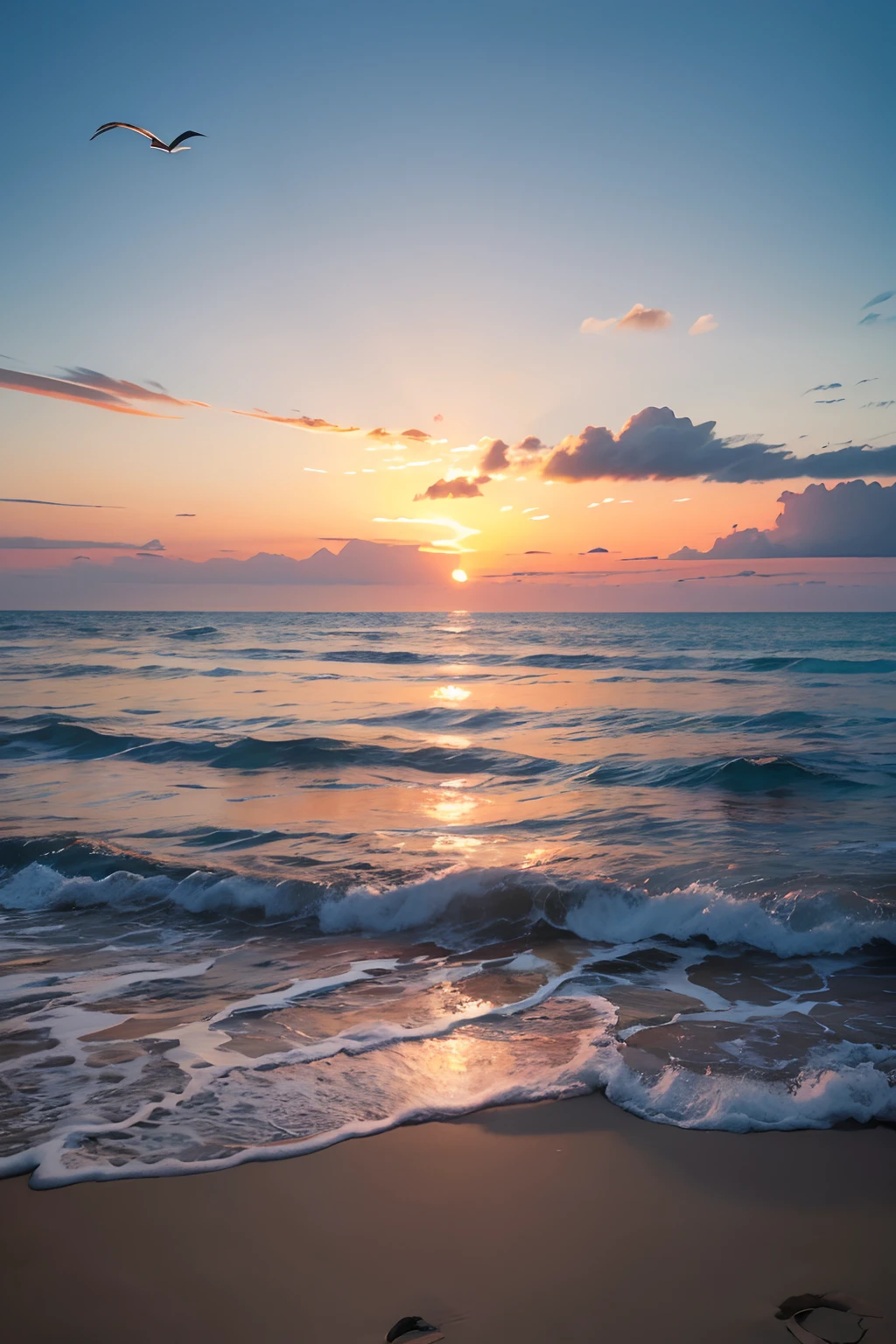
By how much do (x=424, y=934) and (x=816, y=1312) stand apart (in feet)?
16.8

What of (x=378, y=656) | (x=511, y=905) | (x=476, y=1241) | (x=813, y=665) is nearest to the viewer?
(x=476, y=1241)

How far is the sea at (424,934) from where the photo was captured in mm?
4328

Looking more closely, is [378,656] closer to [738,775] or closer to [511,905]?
[738,775]

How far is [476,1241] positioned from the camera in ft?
10.6

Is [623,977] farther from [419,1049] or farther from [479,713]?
[479,713]

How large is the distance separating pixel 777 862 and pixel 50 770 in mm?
13709

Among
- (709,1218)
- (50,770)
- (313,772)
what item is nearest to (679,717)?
(313,772)

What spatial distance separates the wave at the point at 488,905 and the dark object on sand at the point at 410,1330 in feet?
15.0

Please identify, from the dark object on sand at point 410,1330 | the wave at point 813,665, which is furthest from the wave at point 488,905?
the wave at point 813,665

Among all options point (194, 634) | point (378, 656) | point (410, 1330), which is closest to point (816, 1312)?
point (410, 1330)

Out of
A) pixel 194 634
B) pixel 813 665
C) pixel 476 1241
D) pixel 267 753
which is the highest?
pixel 194 634

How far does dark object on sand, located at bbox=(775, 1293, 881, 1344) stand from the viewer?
8.93 ft

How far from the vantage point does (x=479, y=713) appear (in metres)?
23.7

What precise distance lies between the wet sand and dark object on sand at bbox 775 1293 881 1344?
0.04 metres
